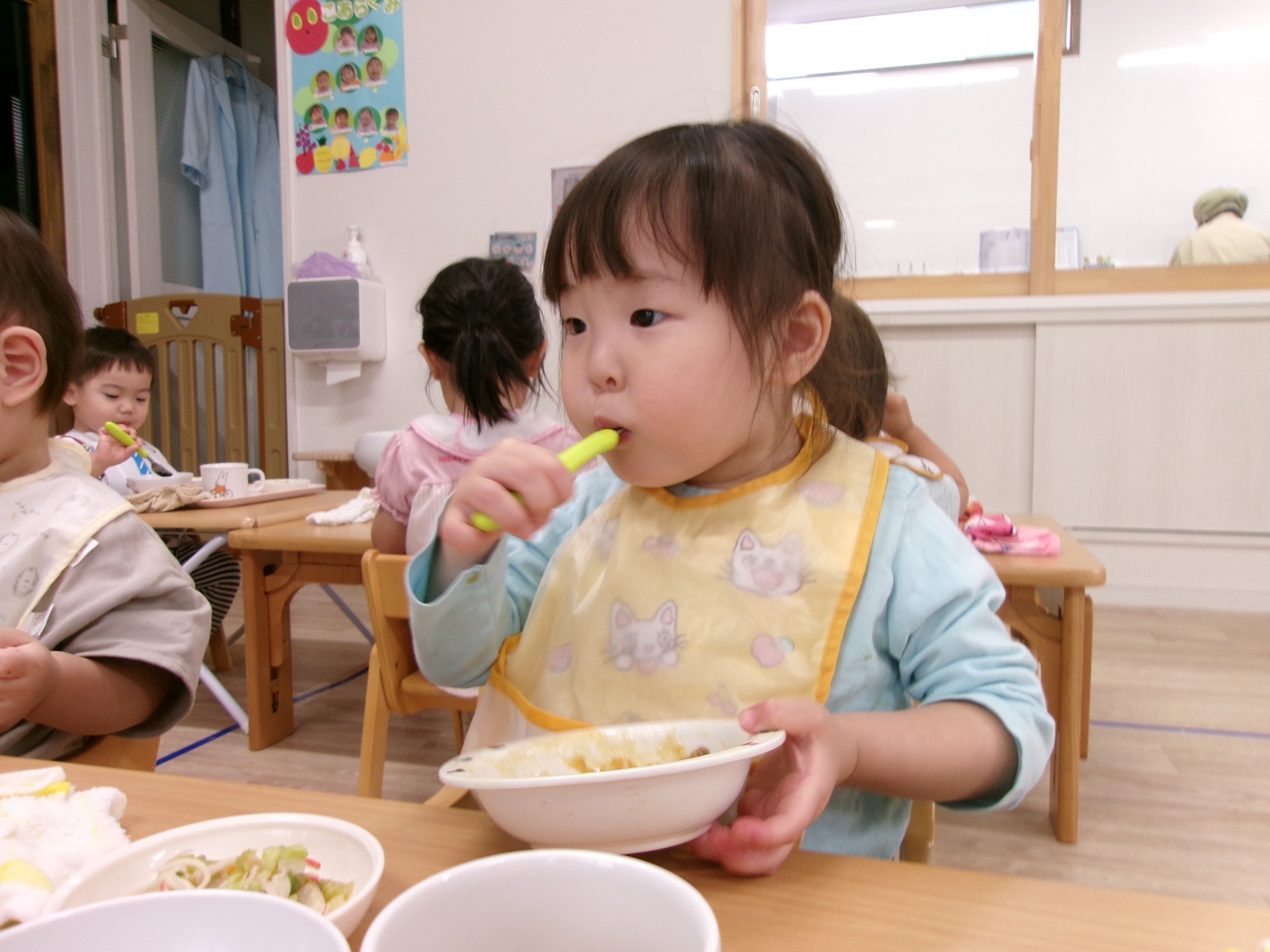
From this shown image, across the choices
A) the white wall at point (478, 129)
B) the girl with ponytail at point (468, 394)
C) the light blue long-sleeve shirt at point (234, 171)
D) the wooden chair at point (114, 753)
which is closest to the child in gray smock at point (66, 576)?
the wooden chair at point (114, 753)

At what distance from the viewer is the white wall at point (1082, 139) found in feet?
12.5

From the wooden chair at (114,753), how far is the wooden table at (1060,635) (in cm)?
130

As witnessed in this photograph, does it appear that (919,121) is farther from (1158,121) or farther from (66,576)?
(66,576)

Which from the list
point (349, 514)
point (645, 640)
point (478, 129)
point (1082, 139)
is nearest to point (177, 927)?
point (645, 640)

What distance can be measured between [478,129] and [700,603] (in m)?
3.41

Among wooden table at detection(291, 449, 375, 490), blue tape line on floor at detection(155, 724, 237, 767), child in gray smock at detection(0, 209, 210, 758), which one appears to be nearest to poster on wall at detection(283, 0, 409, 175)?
wooden table at detection(291, 449, 375, 490)

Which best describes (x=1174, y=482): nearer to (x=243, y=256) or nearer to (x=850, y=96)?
(x=850, y=96)

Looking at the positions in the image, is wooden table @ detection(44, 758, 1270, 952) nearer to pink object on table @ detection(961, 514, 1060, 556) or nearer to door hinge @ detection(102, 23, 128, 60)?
pink object on table @ detection(961, 514, 1060, 556)

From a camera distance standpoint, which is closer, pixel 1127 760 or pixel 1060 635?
pixel 1060 635

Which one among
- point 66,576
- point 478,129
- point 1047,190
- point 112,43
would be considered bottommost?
point 66,576

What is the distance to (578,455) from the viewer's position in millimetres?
527

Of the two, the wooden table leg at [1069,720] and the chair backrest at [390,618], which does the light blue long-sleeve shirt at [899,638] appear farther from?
the wooden table leg at [1069,720]

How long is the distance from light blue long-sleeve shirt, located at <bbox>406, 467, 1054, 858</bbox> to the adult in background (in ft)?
11.2

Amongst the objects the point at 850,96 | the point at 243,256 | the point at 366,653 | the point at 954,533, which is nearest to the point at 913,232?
the point at 850,96
